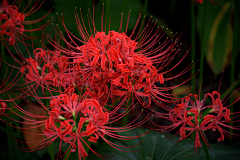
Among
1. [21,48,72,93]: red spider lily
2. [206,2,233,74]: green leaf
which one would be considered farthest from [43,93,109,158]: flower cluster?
[206,2,233,74]: green leaf

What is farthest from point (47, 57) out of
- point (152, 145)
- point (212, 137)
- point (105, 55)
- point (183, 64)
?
point (212, 137)

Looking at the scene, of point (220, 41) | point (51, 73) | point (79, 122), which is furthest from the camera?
point (220, 41)

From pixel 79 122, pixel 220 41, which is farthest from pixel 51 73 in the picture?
pixel 220 41

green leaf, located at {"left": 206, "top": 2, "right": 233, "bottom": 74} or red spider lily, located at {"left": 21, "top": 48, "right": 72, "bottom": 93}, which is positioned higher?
green leaf, located at {"left": 206, "top": 2, "right": 233, "bottom": 74}

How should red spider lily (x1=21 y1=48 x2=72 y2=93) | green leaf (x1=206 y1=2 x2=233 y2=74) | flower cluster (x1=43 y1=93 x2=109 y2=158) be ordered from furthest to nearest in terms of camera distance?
green leaf (x1=206 y1=2 x2=233 y2=74), red spider lily (x1=21 y1=48 x2=72 y2=93), flower cluster (x1=43 y1=93 x2=109 y2=158)

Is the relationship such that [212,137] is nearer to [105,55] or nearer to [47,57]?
[105,55]

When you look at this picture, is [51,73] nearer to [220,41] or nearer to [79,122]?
[79,122]

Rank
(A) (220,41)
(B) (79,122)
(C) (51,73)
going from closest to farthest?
1. (B) (79,122)
2. (C) (51,73)
3. (A) (220,41)

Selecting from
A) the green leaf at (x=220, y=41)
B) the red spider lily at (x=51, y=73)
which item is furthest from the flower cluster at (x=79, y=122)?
the green leaf at (x=220, y=41)

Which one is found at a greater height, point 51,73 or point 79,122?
point 51,73

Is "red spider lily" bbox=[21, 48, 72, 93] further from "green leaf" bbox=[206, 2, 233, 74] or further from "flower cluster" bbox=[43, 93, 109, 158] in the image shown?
"green leaf" bbox=[206, 2, 233, 74]

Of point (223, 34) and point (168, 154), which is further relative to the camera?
point (223, 34)
